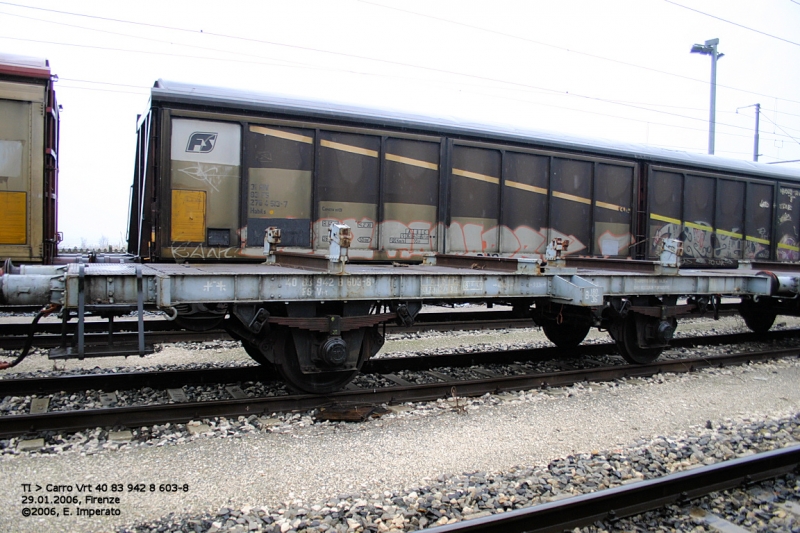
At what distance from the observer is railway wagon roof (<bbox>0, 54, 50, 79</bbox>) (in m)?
8.24

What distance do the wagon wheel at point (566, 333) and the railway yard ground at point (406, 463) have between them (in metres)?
2.07

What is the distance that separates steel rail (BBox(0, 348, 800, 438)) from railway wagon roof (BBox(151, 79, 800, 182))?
16.5 ft

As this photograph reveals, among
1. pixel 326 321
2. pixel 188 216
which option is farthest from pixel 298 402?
pixel 188 216

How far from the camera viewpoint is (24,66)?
8.38m

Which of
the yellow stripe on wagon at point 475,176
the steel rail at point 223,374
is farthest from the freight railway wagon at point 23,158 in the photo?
the yellow stripe on wagon at point 475,176

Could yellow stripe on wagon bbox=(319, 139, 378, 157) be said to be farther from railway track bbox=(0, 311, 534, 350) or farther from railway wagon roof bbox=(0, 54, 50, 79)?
railway wagon roof bbox=(0, 54, 50, 79)

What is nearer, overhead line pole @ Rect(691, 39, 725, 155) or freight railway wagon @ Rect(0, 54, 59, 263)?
freight railway wagon @ Rect(0, 54, 59, 263)

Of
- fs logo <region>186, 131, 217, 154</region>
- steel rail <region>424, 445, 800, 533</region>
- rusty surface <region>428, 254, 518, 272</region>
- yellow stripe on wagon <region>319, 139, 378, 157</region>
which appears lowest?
steel rail <region>424, 445, 800, 533</region>

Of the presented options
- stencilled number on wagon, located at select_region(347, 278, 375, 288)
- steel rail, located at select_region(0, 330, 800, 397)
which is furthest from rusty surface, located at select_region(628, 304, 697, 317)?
stencilled number on wagon, located at select_region(347, 278, 375, 288)

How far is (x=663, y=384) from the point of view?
7.25 m

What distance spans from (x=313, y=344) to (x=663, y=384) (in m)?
4.79

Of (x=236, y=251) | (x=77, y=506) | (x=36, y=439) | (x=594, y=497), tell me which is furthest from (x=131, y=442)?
(x=236, y=251)

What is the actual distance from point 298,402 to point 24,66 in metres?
7.14

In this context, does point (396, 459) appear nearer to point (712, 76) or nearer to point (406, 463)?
point (406, 463)
